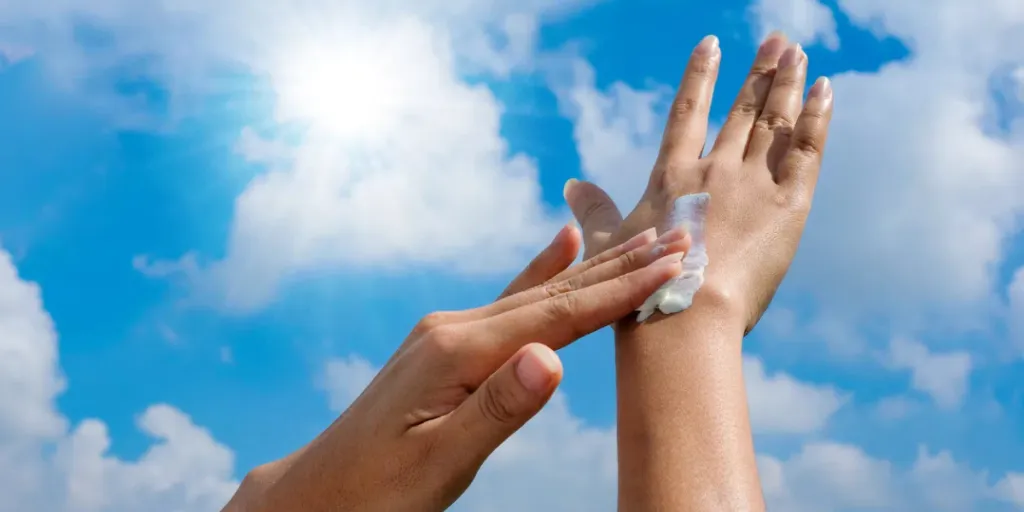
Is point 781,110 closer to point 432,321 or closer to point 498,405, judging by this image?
point 432,321

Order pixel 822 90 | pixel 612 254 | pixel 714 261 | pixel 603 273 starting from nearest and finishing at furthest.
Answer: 1. pixel 603 273
2. pixel 612 254
3. pixel 714 261
4. pixel 822 90

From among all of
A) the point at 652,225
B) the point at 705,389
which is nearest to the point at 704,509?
the point at 705,389

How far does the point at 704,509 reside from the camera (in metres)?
2.42

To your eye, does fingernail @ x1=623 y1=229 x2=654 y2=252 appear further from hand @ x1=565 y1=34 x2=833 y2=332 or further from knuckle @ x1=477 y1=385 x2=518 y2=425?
knuckle @ x1=477 y1=385 x2=518 y2=425

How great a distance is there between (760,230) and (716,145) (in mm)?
638

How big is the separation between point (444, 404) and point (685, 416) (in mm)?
805

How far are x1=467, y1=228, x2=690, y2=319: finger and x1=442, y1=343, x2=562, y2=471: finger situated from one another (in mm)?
378

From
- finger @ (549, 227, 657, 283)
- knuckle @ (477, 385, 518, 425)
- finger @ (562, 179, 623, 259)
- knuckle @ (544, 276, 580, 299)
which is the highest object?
finger @ (562, 179, 623, 259)

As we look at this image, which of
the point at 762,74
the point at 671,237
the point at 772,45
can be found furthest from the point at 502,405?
the point at 772,45

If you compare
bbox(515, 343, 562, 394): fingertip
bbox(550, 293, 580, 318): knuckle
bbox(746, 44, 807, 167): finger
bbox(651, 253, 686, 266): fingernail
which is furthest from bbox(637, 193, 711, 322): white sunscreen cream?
bbox(515, 343, 562, 394): fingertip

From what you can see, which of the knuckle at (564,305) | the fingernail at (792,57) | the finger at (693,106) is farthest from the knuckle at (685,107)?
the knuckle at (564,305)

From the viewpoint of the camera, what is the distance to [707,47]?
458 centimetres

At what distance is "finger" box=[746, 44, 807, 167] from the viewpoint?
13.3 feet

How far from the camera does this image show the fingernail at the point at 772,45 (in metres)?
4.49
